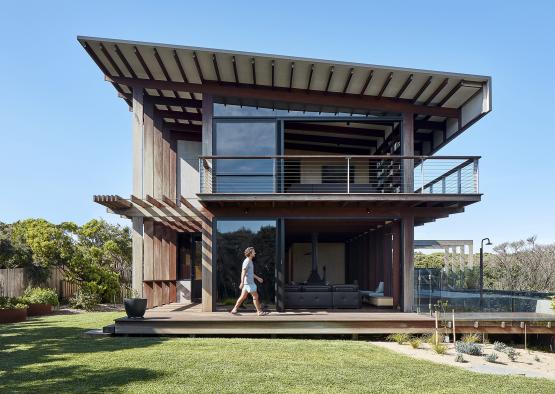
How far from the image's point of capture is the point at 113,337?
11438mm

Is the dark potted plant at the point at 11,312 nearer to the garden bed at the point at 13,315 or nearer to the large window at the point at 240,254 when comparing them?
the garden bed at the point at 13,315

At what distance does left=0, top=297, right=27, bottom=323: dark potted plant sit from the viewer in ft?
52.3

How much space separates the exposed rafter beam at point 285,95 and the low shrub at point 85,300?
10109 mm

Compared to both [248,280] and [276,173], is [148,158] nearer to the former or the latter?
[276,173]

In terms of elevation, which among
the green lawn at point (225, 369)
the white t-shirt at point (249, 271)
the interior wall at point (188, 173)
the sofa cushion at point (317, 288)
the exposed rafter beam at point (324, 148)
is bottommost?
the green lawn at point (225, 369)

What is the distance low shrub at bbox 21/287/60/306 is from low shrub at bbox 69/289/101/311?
70 cm

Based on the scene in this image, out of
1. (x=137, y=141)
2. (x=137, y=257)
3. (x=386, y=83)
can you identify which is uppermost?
(x=386, y=83)

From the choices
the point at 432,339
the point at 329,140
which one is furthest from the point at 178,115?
the point at 432,339

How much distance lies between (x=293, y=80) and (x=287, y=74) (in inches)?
12.8

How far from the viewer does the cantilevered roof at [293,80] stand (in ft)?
40.5

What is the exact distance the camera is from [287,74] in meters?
13.1

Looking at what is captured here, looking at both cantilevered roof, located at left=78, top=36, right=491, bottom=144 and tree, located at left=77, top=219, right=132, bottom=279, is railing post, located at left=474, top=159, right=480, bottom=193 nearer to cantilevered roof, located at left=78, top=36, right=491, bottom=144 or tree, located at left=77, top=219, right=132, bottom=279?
cantilevered roof, located at left=78, top=36, right=491, bottom=144

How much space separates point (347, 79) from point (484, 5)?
5.37 meters

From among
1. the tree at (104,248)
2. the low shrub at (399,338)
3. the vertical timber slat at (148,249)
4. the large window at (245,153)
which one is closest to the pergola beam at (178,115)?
the large window at (245,153)
